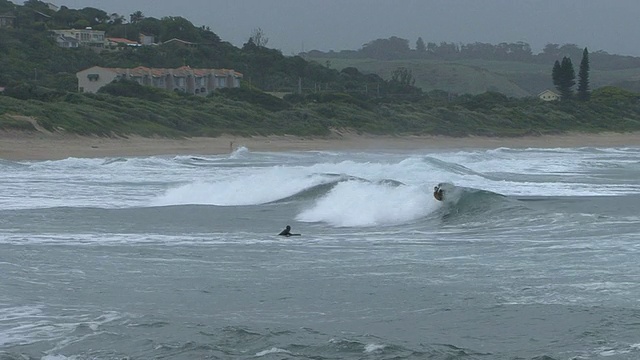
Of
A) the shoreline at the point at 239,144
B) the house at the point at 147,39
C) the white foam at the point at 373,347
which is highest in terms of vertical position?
the house at the point at 147,39

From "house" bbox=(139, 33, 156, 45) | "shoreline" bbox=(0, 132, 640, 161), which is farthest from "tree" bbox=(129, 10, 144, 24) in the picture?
"shoreline" bbox=(0, 132, 640, 161)

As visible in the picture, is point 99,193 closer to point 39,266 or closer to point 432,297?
point 39,266

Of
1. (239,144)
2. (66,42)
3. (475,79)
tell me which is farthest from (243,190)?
(475,79)

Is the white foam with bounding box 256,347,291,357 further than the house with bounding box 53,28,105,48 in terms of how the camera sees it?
No

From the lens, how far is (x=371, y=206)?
2028 centimetres

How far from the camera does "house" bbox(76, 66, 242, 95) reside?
208 ft

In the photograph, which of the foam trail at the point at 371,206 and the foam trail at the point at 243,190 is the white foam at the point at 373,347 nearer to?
the foam trail at the point at 371,206

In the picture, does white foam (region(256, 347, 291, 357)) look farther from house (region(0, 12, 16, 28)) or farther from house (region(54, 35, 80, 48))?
house (region(0, 12, 16, 28))

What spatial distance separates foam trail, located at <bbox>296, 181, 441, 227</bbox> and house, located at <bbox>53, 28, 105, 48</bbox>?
2700 inches

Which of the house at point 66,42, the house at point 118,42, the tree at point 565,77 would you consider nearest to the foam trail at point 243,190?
the house at point 66,42

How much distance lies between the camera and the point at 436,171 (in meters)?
30.5

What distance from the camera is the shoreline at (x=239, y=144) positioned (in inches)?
1411

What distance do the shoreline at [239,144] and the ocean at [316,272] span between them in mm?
11306

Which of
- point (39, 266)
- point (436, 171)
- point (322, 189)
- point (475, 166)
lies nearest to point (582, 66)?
point (475, 166)
